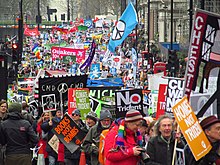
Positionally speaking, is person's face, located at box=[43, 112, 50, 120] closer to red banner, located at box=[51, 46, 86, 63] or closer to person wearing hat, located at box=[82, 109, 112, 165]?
person wearing hat, located at box=[82, 109, 112, 165]

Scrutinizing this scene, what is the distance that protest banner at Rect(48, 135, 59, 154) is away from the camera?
1234cm

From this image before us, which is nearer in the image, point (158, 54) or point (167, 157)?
point (167, 157)

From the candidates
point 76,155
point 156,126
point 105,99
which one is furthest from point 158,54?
point 156,126

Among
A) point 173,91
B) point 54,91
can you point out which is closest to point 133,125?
point 173,91

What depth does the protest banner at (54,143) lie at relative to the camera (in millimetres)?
12344

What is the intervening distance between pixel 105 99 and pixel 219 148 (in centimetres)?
767

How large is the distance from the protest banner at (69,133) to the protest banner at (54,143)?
734 mm

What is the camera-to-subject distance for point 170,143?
8.05 metres

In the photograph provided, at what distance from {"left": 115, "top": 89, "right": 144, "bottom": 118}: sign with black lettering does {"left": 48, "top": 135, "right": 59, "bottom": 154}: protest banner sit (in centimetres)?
123

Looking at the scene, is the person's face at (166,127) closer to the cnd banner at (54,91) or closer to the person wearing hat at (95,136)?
the person wearing hat at (95,136)

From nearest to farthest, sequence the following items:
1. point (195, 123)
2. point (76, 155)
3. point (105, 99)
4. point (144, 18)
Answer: point (195, 123), point (76, 155), point (105, 99), point (144, 18)

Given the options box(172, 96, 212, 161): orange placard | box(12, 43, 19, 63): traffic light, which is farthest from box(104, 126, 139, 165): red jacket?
box(12, 43, 19, 63): traffic light

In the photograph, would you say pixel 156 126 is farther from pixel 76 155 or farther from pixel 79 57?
pixel 79 57

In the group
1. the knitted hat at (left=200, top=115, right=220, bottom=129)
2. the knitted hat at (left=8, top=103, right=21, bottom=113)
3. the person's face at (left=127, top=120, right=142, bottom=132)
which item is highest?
the knitted hat at (left=200, top=115, right=220, bottom=129)
